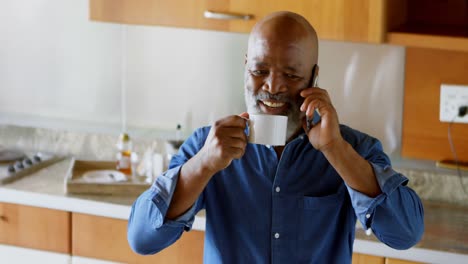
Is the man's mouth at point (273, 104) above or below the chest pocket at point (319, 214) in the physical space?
above

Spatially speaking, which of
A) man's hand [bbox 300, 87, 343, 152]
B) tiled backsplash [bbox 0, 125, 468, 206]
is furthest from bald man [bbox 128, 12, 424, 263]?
tiled backsplash [bbox 0, 125, 468, 206]

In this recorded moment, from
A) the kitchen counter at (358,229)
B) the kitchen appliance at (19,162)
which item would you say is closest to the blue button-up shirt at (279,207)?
the kitchen counter at (358,229)

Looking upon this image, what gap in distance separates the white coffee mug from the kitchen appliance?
4.98 feet

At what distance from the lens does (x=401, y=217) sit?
2025mm

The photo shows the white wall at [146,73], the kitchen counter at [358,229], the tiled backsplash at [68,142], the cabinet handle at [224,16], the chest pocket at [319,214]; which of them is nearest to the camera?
the chest pocket at [319,214]

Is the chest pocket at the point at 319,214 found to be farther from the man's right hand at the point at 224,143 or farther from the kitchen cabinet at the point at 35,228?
the kitchen cabinet at the point at 35,228

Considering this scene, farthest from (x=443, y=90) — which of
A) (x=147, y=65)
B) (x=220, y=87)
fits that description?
(x=147, y=65)

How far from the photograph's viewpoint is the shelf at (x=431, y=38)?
9.28ft

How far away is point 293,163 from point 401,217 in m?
0.29

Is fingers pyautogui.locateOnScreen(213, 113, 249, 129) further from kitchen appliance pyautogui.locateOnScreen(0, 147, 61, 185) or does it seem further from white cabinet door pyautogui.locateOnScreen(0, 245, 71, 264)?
kitchen appliance pyautogui.locateOnScreen(0, 147, 61, 185)

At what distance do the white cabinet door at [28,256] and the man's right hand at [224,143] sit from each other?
135cm

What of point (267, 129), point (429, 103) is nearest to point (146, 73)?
point (429, 103)

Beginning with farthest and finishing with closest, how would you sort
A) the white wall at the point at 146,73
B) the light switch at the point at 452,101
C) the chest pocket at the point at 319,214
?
the white wall at the point at 146,73 < the light switch at the point at 452,101 < the chest pocket at the point at 319,214

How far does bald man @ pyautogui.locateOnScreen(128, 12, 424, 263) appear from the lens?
6.54ft
